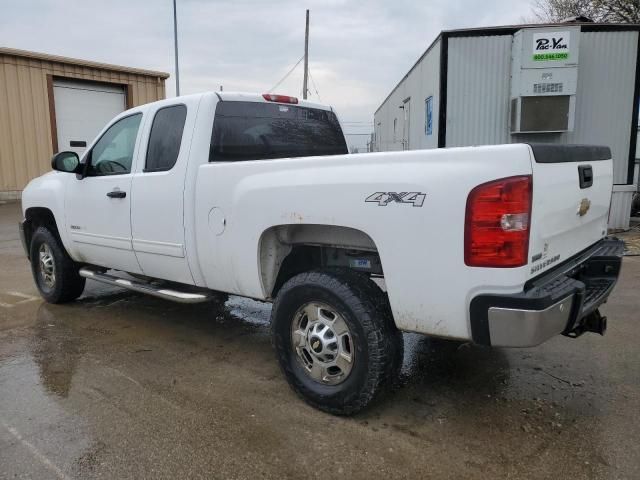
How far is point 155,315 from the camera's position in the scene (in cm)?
544

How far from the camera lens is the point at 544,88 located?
9.80m

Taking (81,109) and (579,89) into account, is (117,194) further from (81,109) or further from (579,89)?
(81,109)

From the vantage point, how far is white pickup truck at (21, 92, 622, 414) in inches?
99.3

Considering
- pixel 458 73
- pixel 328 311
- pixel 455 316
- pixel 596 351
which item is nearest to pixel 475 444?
pixel 455 316

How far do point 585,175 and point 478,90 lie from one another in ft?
26.4

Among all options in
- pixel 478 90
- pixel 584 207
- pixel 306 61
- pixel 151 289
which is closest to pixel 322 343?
pixel 584 207

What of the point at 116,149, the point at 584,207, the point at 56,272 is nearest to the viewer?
the point at 584,207

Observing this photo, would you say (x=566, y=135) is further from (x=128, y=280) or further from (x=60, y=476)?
(x=60, y=476)

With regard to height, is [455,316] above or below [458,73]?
below

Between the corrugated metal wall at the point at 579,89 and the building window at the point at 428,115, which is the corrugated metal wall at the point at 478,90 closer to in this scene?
the corrugated metal wall at the point at 579,89

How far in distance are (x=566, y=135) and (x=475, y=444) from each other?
29.6ft

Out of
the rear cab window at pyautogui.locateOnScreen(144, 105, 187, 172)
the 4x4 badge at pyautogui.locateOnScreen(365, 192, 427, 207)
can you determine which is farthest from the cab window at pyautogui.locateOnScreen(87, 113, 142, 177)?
the 4x4 badge at pyautogui.locateOnScreen(365, 192, 427, 207)

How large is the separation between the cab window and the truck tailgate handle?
3441 millimetres

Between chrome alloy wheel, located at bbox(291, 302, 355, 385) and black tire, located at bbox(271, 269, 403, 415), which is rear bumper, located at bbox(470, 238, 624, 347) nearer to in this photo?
black tire, located at bbox(271, 269, 403, 415)
